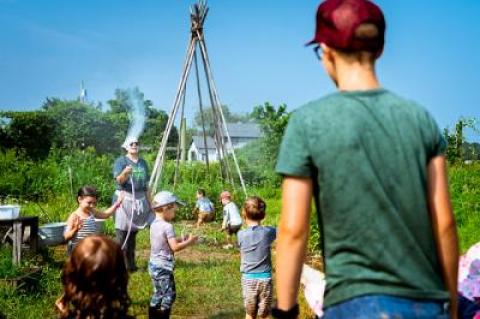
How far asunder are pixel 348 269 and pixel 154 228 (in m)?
3.11

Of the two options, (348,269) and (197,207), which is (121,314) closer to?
(348,269)

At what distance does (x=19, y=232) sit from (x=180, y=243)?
8.61 feet

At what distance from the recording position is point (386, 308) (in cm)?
143

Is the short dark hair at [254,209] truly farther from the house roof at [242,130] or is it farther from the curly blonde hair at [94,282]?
the house roof at [242,130]

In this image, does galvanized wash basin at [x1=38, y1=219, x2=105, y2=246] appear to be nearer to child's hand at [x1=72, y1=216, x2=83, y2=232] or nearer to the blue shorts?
child's hand at [x1=72, y1=216, x2=83, y2=232]

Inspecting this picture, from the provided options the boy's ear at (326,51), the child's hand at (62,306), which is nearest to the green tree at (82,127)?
the child's hand at (62,306)

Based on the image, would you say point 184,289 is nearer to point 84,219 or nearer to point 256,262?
point 84,219

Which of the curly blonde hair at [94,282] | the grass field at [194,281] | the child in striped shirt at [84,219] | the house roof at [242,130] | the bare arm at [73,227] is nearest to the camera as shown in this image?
the curly blonde hair at [94,282]

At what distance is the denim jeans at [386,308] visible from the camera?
1425 mm

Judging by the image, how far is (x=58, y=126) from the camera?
898 inches

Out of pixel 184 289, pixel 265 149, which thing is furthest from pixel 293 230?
pixel 265 149

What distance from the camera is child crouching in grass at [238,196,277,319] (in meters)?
4.32

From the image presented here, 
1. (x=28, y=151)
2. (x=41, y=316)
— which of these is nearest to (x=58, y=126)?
(x=28, y=151)

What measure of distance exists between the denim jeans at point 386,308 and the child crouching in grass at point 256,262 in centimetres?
286
